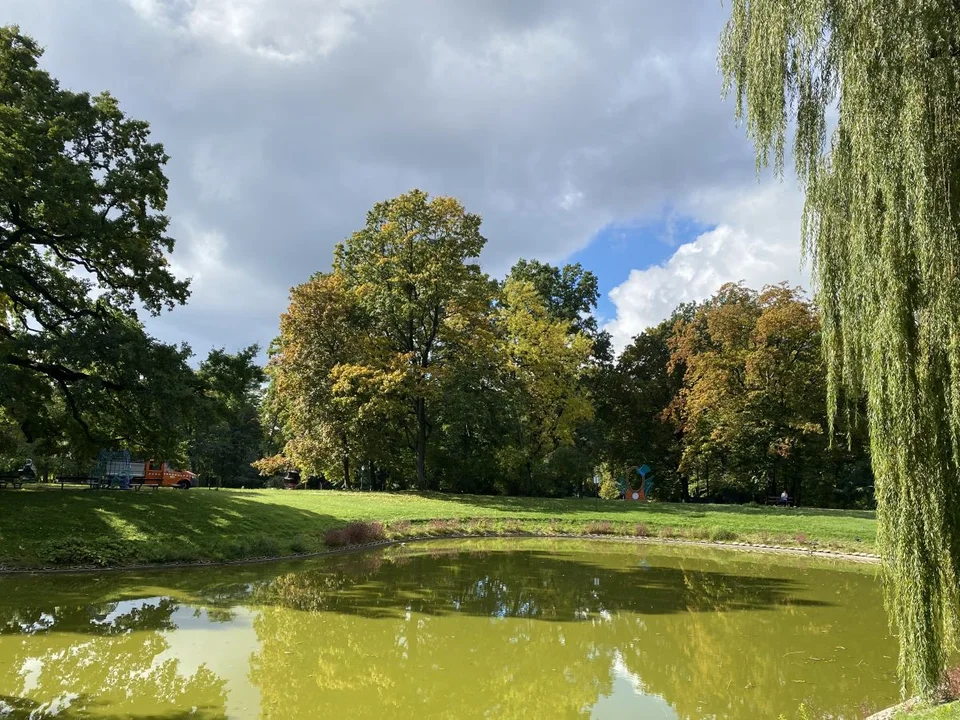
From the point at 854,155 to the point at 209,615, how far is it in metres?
11.1

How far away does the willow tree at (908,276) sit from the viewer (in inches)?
221

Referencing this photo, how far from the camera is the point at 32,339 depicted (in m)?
14.6

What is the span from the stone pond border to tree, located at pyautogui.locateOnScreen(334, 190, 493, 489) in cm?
962

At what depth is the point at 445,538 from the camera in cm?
2208

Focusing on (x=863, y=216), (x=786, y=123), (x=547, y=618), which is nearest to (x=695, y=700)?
(x=547, y=618)

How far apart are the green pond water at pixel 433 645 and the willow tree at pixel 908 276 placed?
5.79 feet

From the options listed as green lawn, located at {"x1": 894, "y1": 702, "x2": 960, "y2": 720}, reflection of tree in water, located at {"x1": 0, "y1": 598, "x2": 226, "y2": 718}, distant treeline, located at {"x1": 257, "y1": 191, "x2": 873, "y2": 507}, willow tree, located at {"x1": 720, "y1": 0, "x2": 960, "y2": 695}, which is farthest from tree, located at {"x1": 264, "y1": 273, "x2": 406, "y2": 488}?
green lawn, located at {"x1": 894, "y1": 702, "x2": 960, "y2": 720}

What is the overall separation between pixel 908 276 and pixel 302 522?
18684 millimetres

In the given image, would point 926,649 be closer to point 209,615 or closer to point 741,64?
point 741,64

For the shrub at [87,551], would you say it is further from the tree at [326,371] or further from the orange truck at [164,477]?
the tree at [326,371]

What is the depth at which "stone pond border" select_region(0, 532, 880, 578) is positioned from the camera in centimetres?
1328

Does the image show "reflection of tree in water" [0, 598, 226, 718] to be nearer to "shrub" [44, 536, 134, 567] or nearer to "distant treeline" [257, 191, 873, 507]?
"shrub" [44, 536, 134, 567]

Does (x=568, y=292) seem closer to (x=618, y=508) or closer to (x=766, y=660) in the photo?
(x=618, y=508)

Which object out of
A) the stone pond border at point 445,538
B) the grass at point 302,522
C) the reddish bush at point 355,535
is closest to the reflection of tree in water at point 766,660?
the stone pond border at point 445,538
